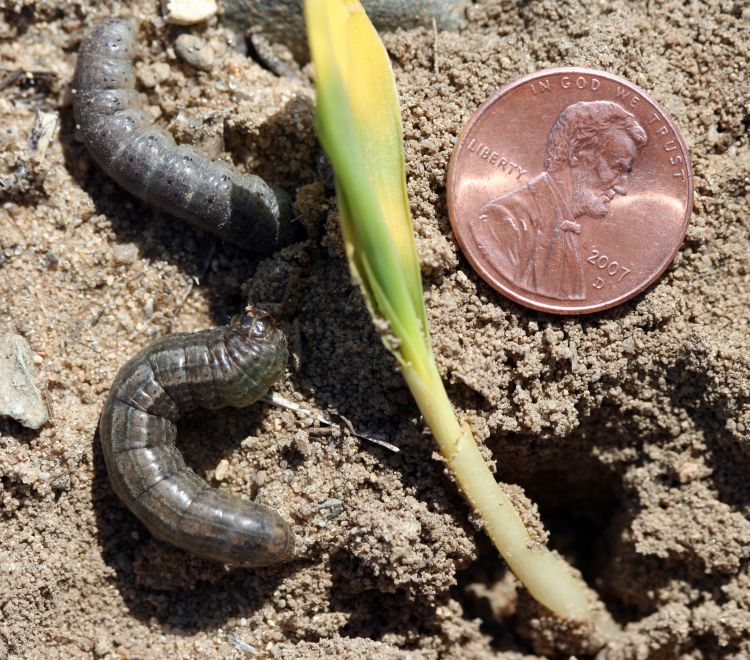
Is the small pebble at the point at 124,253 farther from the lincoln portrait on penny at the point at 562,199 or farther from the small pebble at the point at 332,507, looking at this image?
the lincoln portrait on penny at the point at 562,199

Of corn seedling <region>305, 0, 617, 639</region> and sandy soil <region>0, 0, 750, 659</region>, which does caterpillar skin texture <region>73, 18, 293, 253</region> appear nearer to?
sandy soil <region>0, 0, 750, 659</region>

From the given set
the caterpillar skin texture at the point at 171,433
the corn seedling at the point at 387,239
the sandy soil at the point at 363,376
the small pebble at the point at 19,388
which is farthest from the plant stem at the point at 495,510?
the small pebble at the point at 19,388

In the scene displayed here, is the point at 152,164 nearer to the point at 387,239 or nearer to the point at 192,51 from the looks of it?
the point at 192,51

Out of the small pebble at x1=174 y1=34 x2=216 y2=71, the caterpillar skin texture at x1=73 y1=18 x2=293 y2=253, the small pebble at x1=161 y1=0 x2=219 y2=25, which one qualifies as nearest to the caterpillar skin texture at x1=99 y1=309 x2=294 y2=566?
the caterpillar skin texture at x1=73 y1=18 x2=293 y2=253

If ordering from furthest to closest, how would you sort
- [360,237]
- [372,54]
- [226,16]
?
[226,16], [372,54], [360,237]

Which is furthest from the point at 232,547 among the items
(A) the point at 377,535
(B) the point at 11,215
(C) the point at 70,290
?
(B) the point at 11,215

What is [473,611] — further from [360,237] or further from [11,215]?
[11,215]
